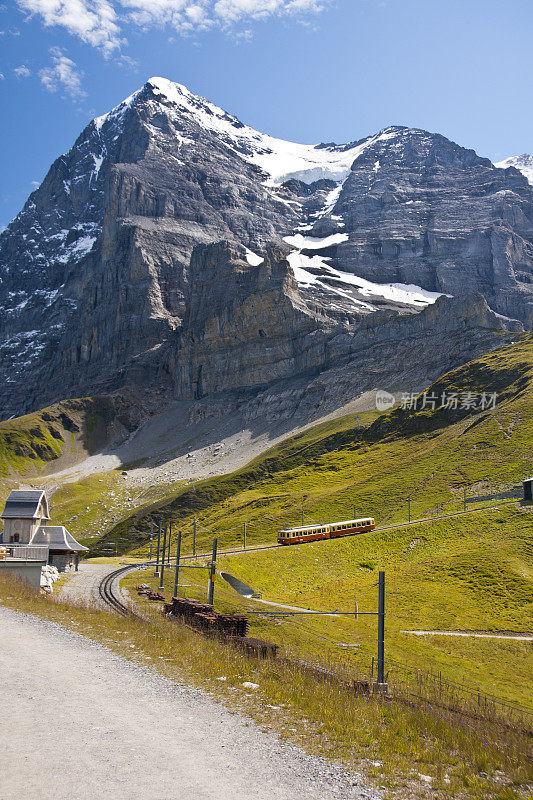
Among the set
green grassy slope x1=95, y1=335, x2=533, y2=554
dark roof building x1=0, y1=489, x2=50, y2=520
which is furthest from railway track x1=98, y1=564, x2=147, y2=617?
green grassy slope x1=95, y1=335, x2=533, y2=554

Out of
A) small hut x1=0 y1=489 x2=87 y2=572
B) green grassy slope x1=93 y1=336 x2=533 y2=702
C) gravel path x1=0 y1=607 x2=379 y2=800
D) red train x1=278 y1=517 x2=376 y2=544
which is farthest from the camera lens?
red train x1=278 y1=517 x2=376 y2=544

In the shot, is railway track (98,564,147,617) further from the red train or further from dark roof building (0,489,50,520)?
the red train

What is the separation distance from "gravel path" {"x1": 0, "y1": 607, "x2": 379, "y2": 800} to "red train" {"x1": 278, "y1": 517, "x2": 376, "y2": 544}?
55.8 metres

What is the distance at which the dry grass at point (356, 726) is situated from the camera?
33.9 feet

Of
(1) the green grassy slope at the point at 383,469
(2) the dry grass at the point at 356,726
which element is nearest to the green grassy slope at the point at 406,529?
(1) the green grassy slope at the point at 383,469

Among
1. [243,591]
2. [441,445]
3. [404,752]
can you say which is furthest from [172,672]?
[441,445]

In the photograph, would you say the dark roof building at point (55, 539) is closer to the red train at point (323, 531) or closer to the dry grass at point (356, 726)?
the red train at point (323, 531)

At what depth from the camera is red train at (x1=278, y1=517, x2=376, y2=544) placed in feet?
230

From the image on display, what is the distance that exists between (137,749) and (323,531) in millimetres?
61740

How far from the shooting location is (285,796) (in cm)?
902

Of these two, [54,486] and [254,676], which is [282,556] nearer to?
[254,676]

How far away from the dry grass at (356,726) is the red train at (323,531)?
50716mm

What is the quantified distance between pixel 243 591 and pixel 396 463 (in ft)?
190

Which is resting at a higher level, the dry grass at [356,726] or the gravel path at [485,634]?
the dry grass at [356,726]
